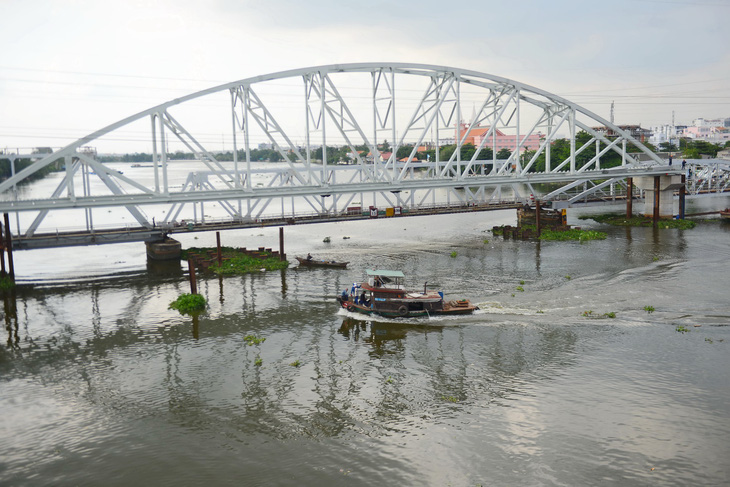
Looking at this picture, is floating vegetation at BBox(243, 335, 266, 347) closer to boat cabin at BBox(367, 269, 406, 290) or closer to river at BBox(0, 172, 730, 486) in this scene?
river at BBox(0, 172, 730, 486)

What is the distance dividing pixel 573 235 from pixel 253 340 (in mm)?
42685

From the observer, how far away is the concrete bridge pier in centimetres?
7162

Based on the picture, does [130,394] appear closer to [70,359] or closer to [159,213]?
[70,359]

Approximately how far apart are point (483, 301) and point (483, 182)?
24226 millimetres

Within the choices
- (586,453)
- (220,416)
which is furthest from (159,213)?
(586,453)

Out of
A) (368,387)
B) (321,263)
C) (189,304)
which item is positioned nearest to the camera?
(368,387)

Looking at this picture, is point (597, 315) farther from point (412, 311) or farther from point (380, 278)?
point (380, 278)

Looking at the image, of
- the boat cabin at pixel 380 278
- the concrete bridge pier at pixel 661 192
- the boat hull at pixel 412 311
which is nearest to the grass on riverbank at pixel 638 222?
the concrete bridge pier at pixel 661 192

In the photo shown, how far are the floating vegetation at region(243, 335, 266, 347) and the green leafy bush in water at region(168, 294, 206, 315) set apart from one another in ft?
22.0

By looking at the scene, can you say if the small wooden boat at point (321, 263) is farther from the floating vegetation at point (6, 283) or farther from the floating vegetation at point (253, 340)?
the floating vegetation at point (6, 283)

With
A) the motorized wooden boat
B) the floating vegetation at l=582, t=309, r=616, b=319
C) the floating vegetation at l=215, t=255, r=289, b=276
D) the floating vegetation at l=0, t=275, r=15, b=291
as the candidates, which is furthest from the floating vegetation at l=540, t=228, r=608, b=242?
the floating vegetation at l=0, t=275, r=15, b=291

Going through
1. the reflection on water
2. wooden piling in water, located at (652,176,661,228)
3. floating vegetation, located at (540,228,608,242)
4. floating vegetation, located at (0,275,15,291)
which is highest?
wooden piling in water, located at (652,176,661,228)

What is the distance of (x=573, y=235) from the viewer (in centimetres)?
6231

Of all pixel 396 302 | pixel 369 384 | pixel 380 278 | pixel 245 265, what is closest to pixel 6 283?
pixel 245 265
